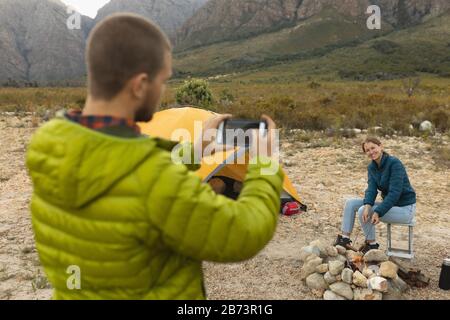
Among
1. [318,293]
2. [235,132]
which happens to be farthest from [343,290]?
[235,132]

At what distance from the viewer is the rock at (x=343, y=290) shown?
13.5 ft

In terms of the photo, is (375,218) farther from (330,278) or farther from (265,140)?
(265,140)

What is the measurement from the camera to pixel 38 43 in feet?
550

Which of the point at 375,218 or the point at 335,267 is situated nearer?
the point at 335,267

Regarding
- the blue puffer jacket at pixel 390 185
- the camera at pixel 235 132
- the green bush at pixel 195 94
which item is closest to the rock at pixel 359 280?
the blue puffer jacket at pixel 390 185

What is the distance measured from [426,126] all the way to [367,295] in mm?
A: 8627

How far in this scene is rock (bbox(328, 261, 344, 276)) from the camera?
4.29 meters

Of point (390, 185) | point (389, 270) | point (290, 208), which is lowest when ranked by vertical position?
point (389, 270)

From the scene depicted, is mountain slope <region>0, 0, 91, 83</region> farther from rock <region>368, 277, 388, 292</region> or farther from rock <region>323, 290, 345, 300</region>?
rock <region>368, 277, 388, 292</region>

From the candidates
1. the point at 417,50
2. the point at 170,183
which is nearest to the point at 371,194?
the point at 170,183

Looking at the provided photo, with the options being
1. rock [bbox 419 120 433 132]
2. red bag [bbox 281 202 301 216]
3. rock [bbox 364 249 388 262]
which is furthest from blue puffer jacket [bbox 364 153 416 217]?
rock [bbox 419 120 433 132]

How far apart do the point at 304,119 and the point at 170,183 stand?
37.9ft

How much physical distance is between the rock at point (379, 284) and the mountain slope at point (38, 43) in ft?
493

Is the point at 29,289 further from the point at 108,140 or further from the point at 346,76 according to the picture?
the point at 346,76
